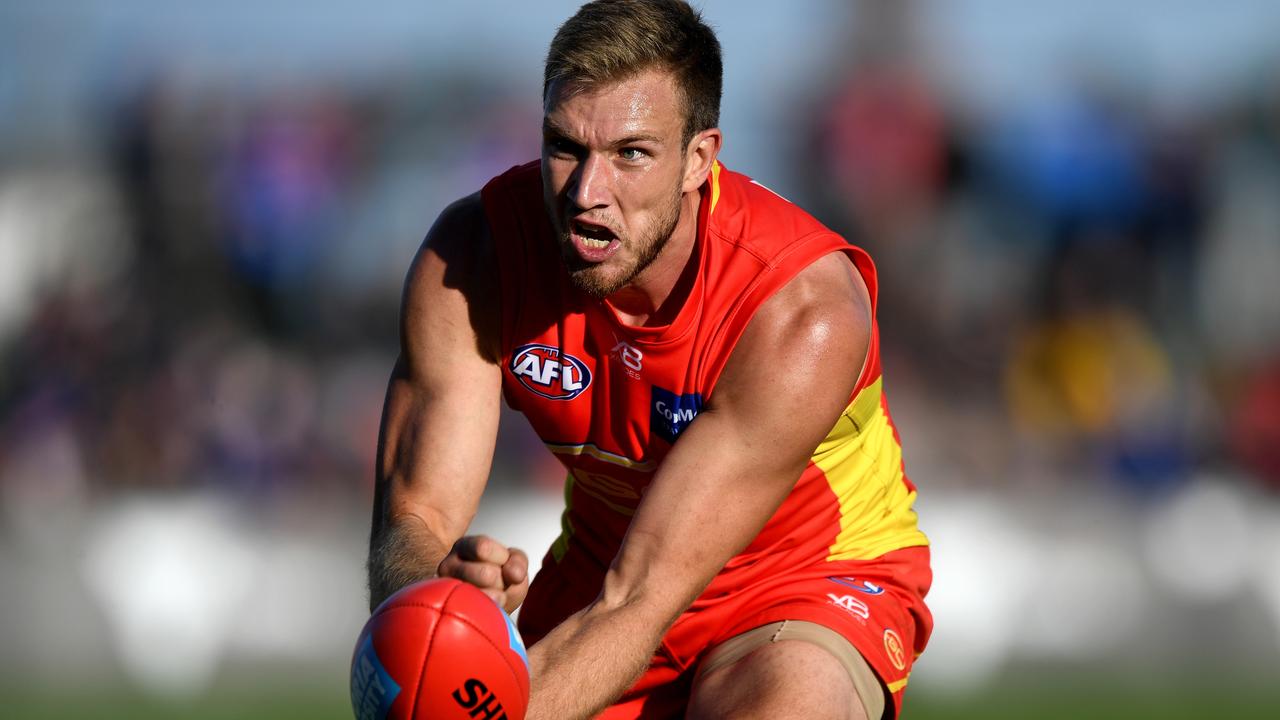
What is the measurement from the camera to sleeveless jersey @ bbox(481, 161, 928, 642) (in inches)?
184

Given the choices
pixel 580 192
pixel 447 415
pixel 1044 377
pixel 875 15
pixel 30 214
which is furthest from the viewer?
pixel 875 15

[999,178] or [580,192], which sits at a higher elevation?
[580,192]

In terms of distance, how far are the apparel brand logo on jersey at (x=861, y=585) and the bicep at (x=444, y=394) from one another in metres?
1.19

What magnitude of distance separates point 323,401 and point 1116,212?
6.23 meters

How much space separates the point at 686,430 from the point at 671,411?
0.13 metres

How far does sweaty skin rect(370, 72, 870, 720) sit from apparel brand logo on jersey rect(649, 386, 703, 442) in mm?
95

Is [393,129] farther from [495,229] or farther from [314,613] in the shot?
[495,229]

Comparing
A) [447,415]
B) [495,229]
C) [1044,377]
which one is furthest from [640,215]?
[1044,377]

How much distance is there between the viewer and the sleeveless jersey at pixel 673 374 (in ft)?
15.3

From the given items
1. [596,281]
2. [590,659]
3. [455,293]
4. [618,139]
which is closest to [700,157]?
[618,139]

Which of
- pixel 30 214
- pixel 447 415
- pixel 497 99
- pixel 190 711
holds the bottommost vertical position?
pixel 190 711

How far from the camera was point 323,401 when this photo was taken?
40.2 feet

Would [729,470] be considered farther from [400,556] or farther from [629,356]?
[400,556]

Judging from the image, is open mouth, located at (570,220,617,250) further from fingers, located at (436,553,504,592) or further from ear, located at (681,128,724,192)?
fingers, located at (436,553,504,592)
